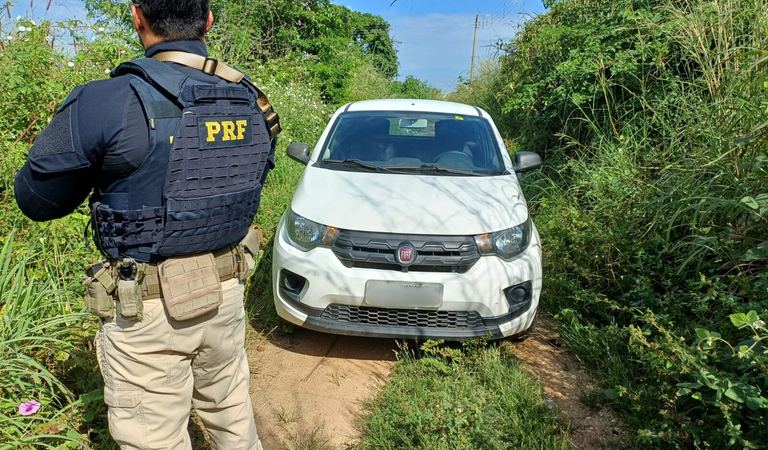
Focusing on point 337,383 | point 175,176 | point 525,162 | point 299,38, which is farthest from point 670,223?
point 299,38

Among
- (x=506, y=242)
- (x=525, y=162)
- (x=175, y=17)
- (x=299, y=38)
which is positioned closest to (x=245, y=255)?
(x=175, y=17)

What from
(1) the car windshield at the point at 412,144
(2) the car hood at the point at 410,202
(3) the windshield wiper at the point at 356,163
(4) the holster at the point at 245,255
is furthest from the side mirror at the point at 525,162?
(4) the holster at the point at 245,255

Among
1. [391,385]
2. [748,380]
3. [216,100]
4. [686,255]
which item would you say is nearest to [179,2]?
[216,100]

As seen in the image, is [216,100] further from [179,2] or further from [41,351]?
[41,351]

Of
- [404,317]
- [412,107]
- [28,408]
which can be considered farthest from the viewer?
[412,107]

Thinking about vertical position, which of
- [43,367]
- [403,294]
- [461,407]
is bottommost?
[461,407]

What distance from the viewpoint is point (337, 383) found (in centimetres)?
285

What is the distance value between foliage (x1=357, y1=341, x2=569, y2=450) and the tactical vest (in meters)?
1.31

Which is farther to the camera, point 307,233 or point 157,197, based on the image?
point 307,233

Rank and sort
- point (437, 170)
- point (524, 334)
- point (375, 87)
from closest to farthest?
1. point (524, 334)
2. point (437, 170)
3. point (375, 87)

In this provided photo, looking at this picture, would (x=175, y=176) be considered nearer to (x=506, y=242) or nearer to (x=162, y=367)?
(x=162, y=367)

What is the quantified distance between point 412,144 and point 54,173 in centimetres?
274

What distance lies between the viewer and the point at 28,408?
2.04 m

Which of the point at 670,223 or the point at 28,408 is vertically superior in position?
the point at 670,223
